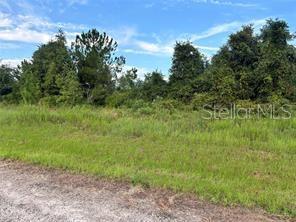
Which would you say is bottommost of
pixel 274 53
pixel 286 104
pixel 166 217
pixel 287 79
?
pixel 166 217

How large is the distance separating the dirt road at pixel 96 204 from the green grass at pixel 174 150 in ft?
1.02

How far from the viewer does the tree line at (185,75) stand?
15719 millimetres

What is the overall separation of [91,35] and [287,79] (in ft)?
68.2

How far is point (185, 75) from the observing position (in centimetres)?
1966

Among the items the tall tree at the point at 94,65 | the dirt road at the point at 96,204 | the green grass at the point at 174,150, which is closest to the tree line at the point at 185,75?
the tall tree at the point at 94,65

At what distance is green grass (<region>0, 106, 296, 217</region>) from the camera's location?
184 inches

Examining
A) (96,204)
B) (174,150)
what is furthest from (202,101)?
(96,204)

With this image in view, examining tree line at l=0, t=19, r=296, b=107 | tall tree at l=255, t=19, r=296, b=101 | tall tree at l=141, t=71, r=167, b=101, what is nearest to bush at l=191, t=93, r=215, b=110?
tree line at l=0, t=19, r=296, b=107

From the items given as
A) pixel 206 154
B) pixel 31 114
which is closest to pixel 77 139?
pixel 206 154

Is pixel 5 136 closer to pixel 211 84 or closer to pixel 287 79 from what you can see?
pixel 211 84

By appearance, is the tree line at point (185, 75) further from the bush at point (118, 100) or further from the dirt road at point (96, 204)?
the dirt road at point (96, 204)

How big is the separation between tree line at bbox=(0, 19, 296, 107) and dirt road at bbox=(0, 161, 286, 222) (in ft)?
38.9

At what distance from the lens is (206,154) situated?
22.3ft

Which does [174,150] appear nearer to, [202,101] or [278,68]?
[202,101]
